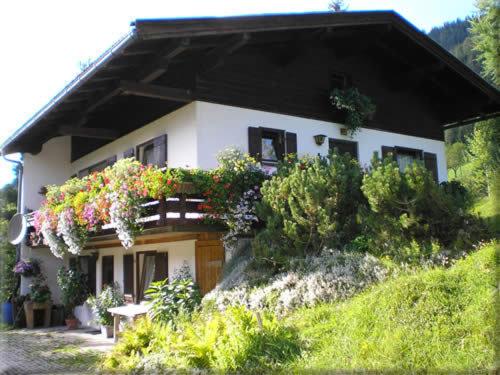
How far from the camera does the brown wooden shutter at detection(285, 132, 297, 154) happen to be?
1236cm

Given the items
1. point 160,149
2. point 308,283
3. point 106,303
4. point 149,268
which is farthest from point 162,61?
point 106,303

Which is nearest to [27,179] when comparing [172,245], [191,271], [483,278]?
[172,245]

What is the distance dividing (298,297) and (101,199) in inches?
173

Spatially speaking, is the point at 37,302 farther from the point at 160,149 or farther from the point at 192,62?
the point at 192,62

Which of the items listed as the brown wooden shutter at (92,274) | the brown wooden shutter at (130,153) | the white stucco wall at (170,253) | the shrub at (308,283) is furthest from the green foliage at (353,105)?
the brown wooden shutter at (92,274)

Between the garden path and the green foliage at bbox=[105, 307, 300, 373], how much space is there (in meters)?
1.10

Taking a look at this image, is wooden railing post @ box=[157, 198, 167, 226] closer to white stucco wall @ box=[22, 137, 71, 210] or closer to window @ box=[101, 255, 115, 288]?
window @ box=[101, 255, 115, 288]

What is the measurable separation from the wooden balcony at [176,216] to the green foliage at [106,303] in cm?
378

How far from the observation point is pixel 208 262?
10.3 meters

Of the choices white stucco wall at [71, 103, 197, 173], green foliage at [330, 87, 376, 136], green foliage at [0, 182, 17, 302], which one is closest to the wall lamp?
green foliage at [330, 87, 376, 136]

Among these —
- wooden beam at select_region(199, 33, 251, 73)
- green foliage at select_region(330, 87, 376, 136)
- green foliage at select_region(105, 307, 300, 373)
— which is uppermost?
wooden beam at select_region(199, 33, 251, 73)

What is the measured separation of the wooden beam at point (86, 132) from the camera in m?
14.0

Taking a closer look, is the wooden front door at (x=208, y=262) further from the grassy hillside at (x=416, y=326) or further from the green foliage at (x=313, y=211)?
the grassy hillside at (x=416, y=326)

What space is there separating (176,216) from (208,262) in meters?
1.23
